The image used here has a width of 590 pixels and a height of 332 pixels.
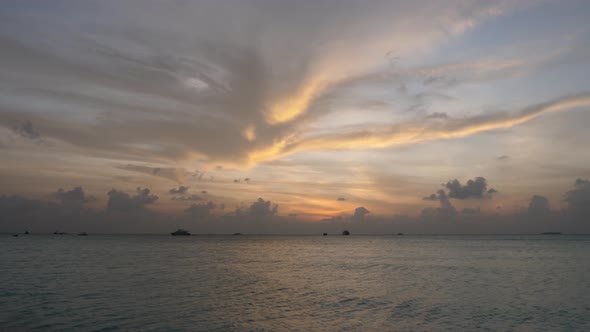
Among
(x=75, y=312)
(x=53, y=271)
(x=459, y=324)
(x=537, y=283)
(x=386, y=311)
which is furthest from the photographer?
(x=53, y=271)

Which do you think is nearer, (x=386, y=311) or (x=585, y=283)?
(x=386, y=311)

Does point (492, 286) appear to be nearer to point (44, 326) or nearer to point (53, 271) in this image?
point (44, 326)

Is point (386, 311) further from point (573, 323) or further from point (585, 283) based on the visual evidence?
point (585, 283)

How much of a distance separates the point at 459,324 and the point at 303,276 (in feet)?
130

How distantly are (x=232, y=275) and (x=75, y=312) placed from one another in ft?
119

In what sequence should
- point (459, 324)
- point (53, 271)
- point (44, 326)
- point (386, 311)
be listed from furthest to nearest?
point (53, 271), point (386, 311), point (459, 324), point (44, 326)

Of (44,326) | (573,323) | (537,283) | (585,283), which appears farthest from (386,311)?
(585,283)

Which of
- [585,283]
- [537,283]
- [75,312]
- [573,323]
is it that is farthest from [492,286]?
[75,312]

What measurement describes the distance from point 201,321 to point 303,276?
126ft

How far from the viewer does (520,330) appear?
108 ft

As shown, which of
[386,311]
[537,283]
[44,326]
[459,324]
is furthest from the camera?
[537,283]

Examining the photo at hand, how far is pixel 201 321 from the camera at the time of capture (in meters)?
35.1

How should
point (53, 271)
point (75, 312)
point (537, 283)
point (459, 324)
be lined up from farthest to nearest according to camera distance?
point (53, 271) → point (537, 283) → point (75, 312) → point (459, 324)

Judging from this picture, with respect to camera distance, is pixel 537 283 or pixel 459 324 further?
pixel 537 283
